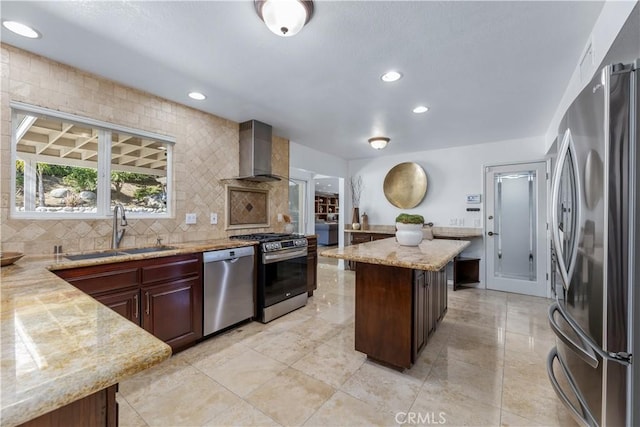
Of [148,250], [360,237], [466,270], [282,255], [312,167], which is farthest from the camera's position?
[360,237]

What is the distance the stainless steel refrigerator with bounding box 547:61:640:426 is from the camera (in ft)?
3.22

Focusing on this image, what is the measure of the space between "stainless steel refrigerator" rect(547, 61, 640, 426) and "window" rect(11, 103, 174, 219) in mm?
3305

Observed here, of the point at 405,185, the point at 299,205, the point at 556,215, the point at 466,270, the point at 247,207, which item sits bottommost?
the point at 466,270

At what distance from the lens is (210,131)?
10.8 ft

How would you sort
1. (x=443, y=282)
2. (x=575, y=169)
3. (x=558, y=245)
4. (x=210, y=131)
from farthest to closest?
(x=210, y=131) → (x=443, y=282) → (x=558, y=245) → (x=575, y=169)

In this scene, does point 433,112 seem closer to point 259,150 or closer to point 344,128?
point 344,128

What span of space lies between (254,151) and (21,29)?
208 cm

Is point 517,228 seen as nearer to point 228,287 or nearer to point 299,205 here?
point 299,205

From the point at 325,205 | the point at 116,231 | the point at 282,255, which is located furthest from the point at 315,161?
the point at 325,205

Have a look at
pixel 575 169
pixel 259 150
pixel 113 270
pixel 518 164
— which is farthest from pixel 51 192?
pixel 518 164

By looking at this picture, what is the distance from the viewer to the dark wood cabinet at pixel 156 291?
196cm

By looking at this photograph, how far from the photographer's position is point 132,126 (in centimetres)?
263

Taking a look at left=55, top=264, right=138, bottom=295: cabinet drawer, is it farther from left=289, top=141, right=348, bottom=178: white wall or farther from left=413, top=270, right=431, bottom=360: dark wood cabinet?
left=289, top=141, right=348, bottom=178: white wall

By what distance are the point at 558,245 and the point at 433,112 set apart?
221 cm
